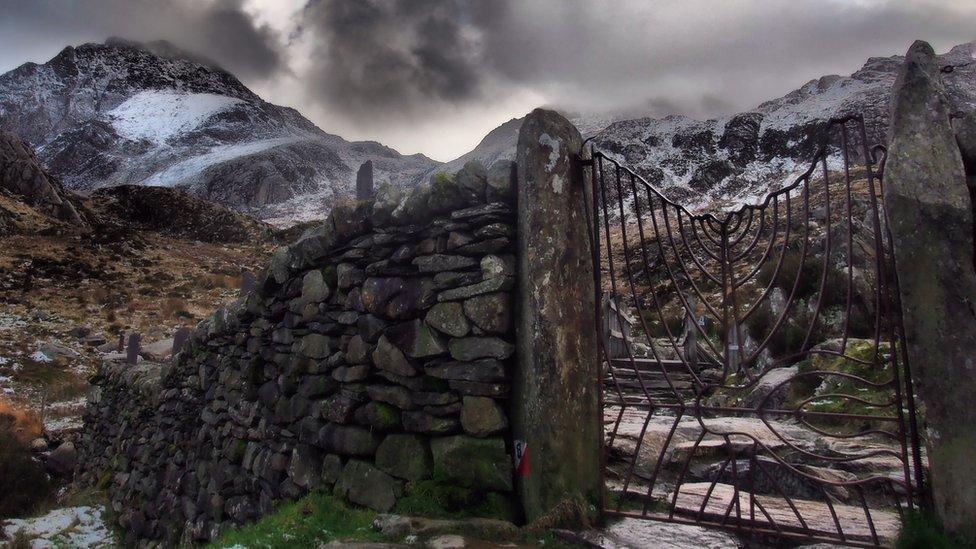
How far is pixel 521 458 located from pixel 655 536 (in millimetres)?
895

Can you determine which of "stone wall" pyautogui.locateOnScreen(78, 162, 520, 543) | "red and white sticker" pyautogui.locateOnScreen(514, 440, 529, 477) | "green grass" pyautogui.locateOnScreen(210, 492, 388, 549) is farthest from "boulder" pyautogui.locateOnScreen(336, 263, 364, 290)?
"red and white sticker" pyautogui.locateOnScreen(514, 440, 529, 477)

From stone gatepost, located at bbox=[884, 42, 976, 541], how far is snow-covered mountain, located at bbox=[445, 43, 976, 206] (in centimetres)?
3401

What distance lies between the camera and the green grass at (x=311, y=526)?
375 centimetres

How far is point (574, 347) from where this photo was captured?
3.55 metres

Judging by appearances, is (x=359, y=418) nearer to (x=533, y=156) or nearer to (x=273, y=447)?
(x=273, y=447)

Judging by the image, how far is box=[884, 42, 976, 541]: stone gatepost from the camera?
2424 mm

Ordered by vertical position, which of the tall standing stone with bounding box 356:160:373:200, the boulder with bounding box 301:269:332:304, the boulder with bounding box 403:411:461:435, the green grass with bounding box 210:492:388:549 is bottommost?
the green grass with bounding box 210:492:388:549

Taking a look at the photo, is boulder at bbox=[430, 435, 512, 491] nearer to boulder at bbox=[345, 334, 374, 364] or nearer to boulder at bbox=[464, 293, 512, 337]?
boulder at bbox=[464, 293, 512, 337]

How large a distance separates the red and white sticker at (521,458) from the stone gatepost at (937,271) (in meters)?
2.02

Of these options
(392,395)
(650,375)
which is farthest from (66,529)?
(650,375)

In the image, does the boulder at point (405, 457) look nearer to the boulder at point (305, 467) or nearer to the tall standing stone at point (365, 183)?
the boulder at point (305, 467)

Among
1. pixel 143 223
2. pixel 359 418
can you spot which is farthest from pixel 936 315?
pixel 143 223

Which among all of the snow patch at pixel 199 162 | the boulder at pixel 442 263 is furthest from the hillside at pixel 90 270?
the snow patch at pixel 199 162

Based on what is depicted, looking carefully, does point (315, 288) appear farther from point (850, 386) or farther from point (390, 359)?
point (850, 386)
